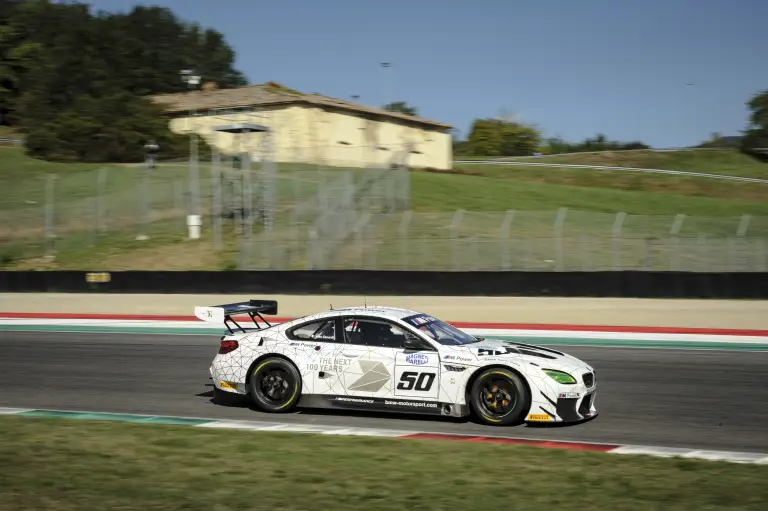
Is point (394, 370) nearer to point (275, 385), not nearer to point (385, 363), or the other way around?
point (385, 363)

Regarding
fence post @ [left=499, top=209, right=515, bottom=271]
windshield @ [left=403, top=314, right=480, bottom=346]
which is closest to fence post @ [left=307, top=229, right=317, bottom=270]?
fence post @ [left=499, top=209, right=515, bottom=271]

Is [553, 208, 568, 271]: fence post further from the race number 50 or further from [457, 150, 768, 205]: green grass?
[457, 150, 768, 205]: green grass

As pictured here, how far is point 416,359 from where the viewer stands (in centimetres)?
988

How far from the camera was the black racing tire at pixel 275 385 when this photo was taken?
1041 centimetres

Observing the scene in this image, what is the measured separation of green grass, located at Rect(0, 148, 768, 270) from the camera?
2441 centimetres

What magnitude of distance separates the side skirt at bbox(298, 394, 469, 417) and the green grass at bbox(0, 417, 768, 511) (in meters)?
1.13

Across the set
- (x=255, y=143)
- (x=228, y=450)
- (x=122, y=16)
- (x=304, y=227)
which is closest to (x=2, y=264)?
(x=304, y=227)

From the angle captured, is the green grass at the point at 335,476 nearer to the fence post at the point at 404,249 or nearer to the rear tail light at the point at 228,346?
the rear tail light at the point at 228,346

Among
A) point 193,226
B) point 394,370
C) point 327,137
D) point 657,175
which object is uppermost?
point 327,137

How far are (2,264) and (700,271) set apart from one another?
76.6ft

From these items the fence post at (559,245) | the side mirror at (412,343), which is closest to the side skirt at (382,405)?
the side mirror at (412,343)

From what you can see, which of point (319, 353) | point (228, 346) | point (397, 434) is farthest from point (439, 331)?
point (228, 346)

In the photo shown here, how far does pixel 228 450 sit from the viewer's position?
26.5ft

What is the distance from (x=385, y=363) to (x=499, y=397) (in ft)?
4.32
